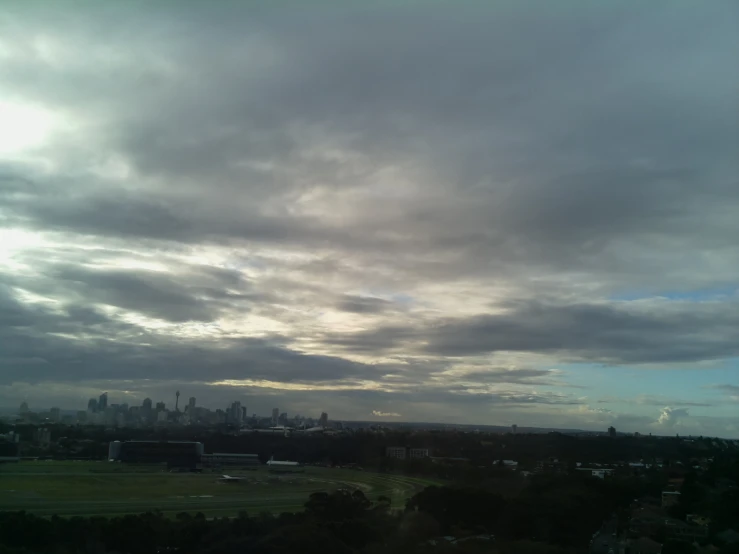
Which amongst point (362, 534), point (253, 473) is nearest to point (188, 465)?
point (253, 473)

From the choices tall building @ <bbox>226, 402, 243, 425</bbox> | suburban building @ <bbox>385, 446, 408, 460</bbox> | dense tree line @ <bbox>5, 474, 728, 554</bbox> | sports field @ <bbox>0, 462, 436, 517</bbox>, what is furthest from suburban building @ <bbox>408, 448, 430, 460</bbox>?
tall building @ <bbox>226, 402, 243, 425</bbox>

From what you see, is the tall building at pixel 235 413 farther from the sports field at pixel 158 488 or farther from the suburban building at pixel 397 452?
the suburban building at pixel 397 452

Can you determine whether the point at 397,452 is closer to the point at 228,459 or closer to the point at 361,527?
the point at 228,459

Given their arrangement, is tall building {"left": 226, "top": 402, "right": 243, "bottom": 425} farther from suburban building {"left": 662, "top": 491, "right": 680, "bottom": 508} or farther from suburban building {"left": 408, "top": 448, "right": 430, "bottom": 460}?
suburban building {"left": 662, "top": 491, "right": 680, "bottom": 508}

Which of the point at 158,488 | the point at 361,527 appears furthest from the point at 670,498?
the point at 158,488

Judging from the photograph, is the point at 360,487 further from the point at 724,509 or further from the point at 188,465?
the point at 724,509
